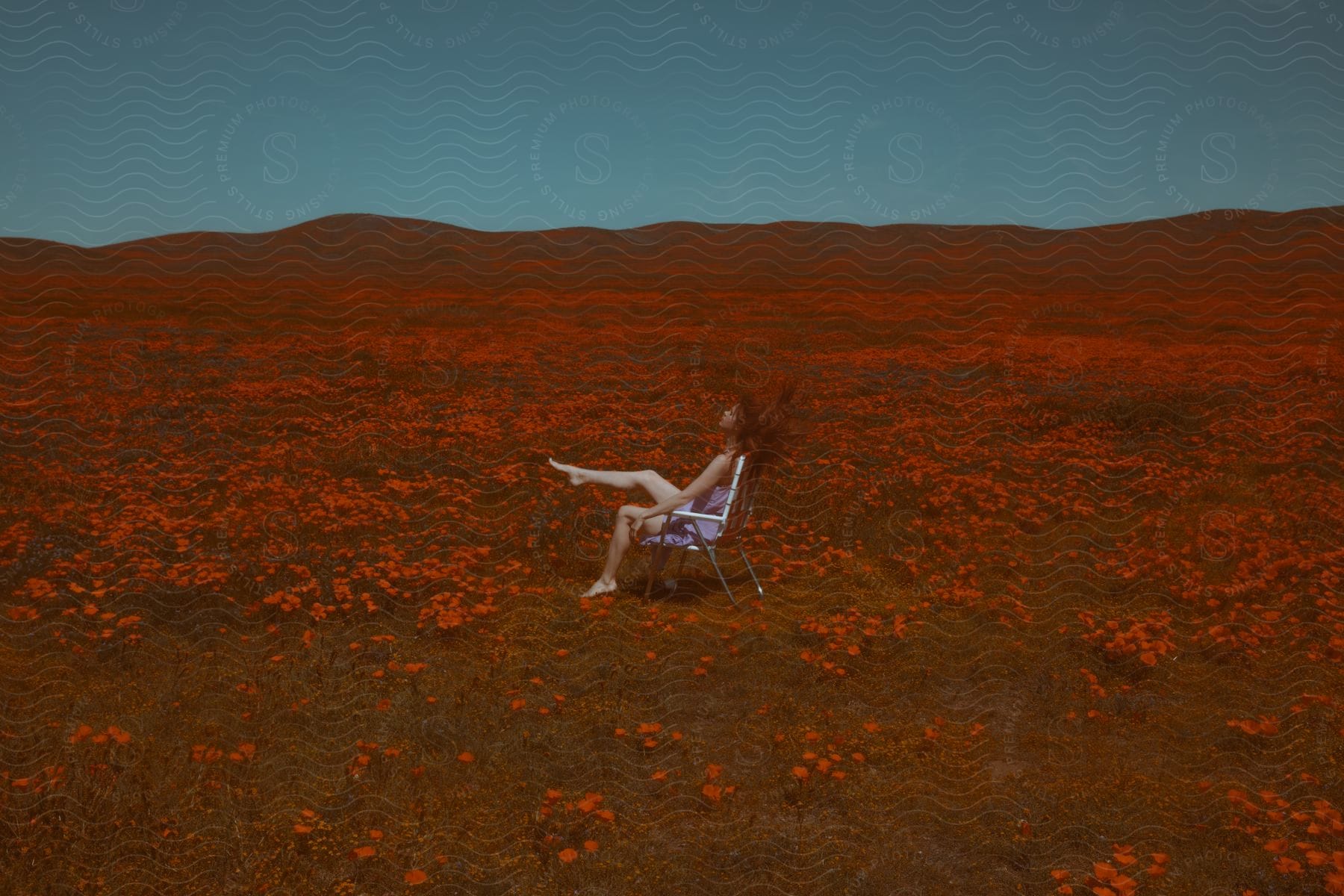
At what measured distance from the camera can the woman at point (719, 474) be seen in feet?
21.0

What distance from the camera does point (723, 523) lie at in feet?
21.4

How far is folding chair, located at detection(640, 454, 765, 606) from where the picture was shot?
6.42 metres

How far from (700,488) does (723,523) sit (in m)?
0.33

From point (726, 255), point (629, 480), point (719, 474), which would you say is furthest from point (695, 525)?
point (726, 255)

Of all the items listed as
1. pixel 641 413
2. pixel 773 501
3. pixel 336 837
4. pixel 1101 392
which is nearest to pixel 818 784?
pixel 336 837

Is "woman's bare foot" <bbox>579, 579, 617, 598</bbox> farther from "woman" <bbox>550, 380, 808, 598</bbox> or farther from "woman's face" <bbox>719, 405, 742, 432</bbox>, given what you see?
"woman's face" <bbox>719, 405, 742, 432</bbox>

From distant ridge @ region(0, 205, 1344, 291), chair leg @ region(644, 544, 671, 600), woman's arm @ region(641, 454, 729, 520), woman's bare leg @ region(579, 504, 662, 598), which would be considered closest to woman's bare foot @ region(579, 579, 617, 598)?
woman's bare leg @ region(579, 504, 662, 598)

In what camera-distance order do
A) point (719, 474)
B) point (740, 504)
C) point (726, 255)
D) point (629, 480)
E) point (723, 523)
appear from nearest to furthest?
point (719, 474)
point (723, 523)
point (740, 504)
point (629, 480)
point (726, 255)

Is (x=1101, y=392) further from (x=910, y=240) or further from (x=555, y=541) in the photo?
(x=555, y=541)

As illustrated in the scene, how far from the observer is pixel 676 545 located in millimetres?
6586

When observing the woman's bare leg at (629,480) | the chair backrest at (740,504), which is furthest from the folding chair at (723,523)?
the woman's bare leg at (629,480)

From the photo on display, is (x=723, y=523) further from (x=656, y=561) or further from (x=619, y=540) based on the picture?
(x=619, y=540)

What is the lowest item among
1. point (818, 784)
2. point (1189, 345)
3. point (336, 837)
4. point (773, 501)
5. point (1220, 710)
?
point (336, 837)

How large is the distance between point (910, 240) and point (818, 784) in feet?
51.5
